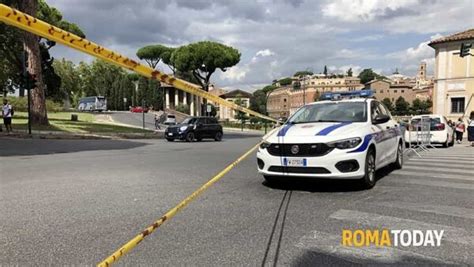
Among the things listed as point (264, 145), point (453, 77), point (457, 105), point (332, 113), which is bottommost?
point (264, 145)

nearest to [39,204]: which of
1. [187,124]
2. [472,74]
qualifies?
[187,124]

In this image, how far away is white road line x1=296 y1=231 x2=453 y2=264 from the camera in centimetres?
411

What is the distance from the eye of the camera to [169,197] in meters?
6.96

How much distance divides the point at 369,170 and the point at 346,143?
2.91ft

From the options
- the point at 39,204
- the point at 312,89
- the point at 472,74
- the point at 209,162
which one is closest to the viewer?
the point at 39,204

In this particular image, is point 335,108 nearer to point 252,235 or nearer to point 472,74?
point 252,235

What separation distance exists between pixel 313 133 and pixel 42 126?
77.4 feet

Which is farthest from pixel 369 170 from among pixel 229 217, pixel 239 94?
pixel 239 94

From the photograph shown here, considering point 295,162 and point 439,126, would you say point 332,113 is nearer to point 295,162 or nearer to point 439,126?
point 295,162

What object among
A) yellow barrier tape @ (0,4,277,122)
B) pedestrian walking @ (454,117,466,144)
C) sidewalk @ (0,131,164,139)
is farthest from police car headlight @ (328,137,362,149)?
pedestrian walking @ (454,117,466,144)

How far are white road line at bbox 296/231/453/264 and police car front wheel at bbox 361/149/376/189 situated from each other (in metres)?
2.80

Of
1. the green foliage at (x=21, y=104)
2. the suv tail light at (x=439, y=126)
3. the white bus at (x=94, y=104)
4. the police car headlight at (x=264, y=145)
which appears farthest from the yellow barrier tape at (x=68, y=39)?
the white bus at (x=94, y=104)

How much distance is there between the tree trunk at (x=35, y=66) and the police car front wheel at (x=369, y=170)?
2327 centimetres

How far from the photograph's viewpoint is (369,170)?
7516 millimetres
